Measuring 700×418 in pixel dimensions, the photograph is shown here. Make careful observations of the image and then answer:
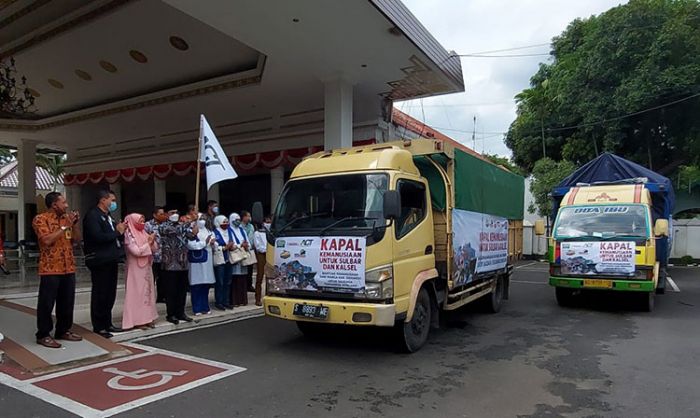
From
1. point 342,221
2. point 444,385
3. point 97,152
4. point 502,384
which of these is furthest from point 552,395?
point 97,152

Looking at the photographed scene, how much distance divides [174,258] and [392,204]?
12.3 ft

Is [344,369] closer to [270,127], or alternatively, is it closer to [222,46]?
[222,46]

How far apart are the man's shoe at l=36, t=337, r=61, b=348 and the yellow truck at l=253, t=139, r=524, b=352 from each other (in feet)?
8.36

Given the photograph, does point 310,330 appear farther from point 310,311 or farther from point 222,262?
point 222,262

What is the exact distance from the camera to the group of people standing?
5.90 m

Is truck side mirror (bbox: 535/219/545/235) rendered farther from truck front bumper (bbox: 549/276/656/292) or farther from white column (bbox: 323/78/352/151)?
white column (bbox: 323/78/352/151)

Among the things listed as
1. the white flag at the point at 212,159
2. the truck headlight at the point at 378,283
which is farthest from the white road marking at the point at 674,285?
the white flag at the point at 212,159

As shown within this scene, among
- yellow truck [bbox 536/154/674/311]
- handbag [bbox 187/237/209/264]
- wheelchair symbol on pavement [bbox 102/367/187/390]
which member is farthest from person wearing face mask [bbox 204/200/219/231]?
yellow truck [bbox 536/154/674/311]

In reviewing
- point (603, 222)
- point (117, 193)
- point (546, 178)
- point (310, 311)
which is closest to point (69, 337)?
point (310, 311)

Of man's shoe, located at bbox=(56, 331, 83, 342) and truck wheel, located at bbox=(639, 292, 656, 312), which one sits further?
truck wheel, located at bbox=(639, 292, 656, 312)

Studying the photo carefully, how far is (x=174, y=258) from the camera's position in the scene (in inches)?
290

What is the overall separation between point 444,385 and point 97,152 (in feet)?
77.4

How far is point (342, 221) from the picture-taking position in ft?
19.4

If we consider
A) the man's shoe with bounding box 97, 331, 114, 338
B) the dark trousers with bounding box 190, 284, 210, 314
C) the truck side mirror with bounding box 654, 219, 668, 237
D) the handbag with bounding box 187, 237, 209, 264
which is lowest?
the man's shoe with bounding box 97, 331, 114, 338
